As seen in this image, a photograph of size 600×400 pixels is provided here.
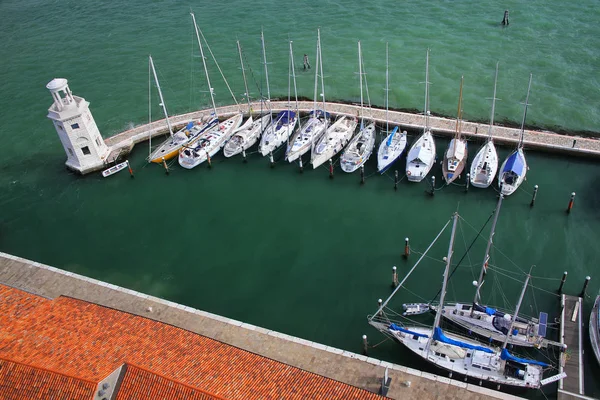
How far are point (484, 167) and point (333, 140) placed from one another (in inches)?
612

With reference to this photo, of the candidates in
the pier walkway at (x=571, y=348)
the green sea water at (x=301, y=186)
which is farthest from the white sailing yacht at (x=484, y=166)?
the pier walkway at (x=571, y=348)

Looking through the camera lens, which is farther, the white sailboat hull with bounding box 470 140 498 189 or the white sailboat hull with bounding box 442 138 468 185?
the white sailboat hull with bounding box 442 138 468 185

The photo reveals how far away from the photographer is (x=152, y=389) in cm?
2734

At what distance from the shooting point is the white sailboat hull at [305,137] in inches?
2221

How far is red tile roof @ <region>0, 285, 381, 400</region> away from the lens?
2864 centimetres

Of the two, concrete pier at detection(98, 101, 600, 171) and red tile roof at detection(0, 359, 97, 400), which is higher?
red tile roof at detection(0, 359, 97, 400)

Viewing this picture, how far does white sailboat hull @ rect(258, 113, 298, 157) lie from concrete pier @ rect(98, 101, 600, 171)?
146 inches

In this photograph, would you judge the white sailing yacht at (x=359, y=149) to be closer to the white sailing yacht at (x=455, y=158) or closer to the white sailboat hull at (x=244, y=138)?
the white sailing yacht at (x=455, y=158)

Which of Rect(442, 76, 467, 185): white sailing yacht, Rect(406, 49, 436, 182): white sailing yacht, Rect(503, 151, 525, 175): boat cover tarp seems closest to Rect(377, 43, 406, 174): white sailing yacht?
Rect(406, 49, 436, 182): white sailing yacht

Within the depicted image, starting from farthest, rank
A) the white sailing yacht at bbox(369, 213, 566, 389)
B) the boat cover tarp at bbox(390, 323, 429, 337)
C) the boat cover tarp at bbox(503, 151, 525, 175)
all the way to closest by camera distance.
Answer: the boat cover tarp at bbox(503, 151, 525, 175), the boat cover tarp at bbox(390, 323, 429, 337), the white sailing yacht at bbox(369, 213, 566, 389)

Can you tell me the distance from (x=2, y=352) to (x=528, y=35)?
244 feet

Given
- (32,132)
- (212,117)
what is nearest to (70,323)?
(212,117)

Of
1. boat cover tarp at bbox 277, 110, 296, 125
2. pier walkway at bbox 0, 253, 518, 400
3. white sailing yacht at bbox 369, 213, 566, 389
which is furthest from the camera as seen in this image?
boat cover tarp at bbox 277, 110, 296, 125

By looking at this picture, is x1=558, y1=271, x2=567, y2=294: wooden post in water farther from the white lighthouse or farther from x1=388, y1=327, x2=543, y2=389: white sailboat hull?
the white lighthouse
